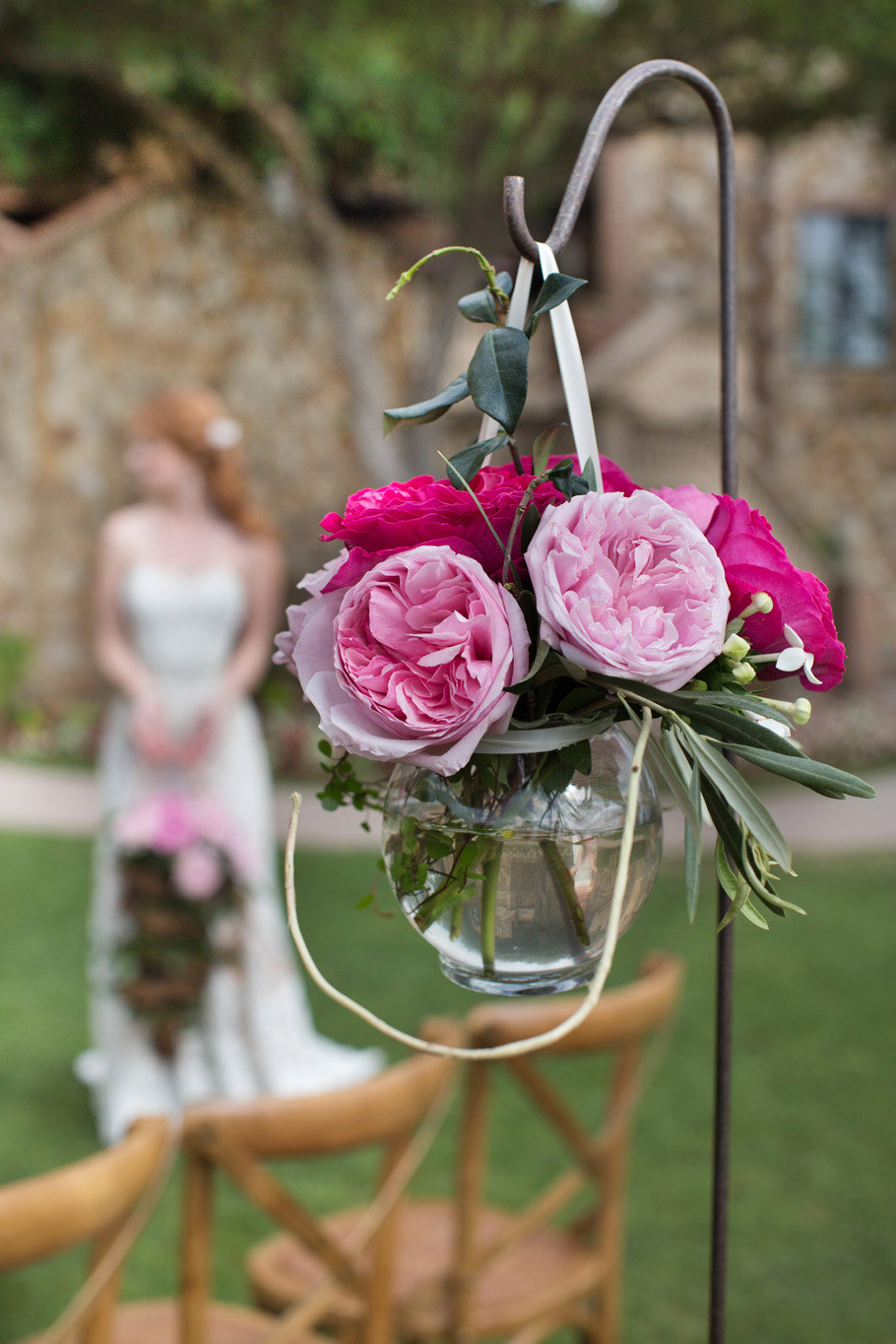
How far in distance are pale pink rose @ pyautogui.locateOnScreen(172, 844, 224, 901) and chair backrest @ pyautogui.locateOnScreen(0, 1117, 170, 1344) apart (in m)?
2.02

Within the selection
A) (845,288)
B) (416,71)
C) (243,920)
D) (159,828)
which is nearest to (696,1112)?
(243,920)

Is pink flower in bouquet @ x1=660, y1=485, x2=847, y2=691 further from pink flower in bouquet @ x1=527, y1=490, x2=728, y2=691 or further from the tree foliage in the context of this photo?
the tree foliage

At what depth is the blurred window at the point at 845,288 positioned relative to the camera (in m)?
12.6

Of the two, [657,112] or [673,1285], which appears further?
[657,112]

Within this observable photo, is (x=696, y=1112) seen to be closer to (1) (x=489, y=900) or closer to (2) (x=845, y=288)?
(1) (x=489, y=900)

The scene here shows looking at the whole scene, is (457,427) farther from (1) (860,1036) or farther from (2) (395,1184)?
(2) (395,1184)

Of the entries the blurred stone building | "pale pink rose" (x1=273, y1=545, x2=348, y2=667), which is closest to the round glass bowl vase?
"pale pink rose" (x1=273, y1=545, x2=348, y2=667)

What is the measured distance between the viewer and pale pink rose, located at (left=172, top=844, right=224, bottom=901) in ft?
11.5

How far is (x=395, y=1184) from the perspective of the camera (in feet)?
5.65

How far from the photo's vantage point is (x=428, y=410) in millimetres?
767

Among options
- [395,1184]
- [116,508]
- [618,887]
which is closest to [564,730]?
[618,887]

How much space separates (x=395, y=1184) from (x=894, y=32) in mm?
7922

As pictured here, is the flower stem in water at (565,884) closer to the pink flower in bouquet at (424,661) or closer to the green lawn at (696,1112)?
the pink flower in bouquet at (424,661)

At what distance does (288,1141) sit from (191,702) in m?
2.53
